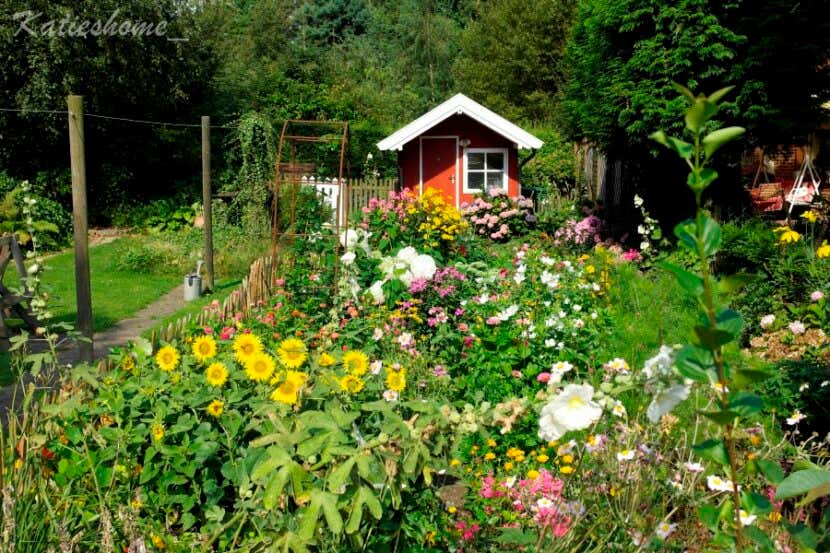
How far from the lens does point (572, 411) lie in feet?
6.04

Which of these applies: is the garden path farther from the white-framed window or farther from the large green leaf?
the white-framed window

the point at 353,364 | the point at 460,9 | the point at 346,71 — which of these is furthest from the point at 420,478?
Answer: the point at 460,9

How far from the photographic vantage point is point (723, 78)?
9.26 meters

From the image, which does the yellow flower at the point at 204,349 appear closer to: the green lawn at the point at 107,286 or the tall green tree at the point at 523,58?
the green lawn at the point at 107,286

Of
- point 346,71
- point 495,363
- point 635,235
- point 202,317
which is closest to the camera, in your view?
point 495,363

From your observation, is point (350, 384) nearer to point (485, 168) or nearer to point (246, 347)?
point (246, 347)

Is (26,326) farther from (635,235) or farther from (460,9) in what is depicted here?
(460,9)

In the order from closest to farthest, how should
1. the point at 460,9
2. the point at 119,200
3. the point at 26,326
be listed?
the point at 26,326 < the point at 119,200 < the point at 460,9

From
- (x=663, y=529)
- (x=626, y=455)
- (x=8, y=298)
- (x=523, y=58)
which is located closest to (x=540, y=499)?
(x=626, y=455)

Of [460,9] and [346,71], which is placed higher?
[460,9]

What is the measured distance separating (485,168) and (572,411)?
15.0m

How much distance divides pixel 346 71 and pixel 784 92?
23.1 m

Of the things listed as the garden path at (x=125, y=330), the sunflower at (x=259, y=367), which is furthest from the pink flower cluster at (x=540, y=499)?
the garden path at (x=125, y=330)

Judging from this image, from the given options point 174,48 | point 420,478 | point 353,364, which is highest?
point 174,48
